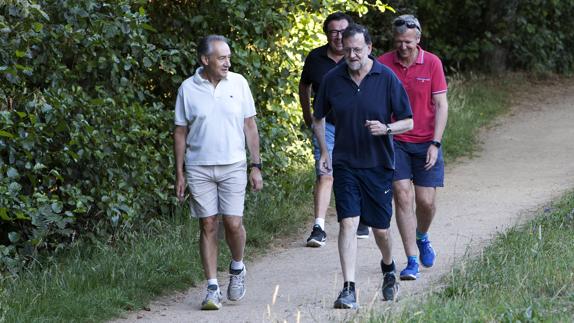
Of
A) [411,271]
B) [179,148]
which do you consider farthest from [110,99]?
[411,271]

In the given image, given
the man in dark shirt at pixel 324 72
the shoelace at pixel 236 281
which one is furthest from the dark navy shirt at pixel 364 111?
the man in dark shirt at pixel 324 72

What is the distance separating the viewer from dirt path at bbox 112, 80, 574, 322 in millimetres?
7137

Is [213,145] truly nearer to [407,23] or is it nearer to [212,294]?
[212,294]

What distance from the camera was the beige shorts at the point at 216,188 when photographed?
724 centimetres

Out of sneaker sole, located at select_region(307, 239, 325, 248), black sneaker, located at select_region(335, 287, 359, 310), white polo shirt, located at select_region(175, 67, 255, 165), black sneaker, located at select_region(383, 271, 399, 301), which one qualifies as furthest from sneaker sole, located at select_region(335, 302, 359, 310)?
sneaker sole, located at select_region(307, 239, 325, 248)

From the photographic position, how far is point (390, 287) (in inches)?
279

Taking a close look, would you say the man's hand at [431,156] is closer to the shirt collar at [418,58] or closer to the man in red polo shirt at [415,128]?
the man in red polo shirt at [415,128]

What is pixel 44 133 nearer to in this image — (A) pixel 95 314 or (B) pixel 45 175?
(B) pixel 45 175

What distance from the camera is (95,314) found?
6961 millimetres

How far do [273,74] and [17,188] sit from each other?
4103mm

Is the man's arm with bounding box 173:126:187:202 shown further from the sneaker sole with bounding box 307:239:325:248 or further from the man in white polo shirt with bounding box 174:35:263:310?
the sneaker sole with bounding box 307:239:325:248

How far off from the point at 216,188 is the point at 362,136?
1065 millimetres

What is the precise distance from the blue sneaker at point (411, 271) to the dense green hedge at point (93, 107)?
2.16m

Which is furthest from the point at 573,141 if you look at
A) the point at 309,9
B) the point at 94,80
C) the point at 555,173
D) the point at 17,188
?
the point at 17,188
